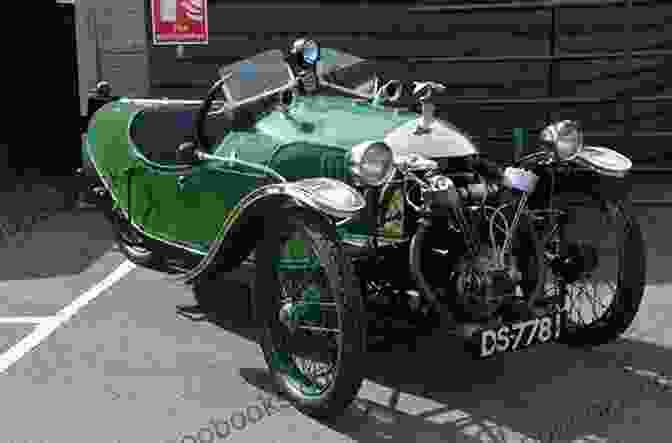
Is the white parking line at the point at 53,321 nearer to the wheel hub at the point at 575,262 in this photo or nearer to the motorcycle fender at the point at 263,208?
the motorcycle fender at the point at 263,208

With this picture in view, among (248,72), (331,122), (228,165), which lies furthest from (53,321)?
(331,122)

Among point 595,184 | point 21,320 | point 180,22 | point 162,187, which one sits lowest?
point 21,320

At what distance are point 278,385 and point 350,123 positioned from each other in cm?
124

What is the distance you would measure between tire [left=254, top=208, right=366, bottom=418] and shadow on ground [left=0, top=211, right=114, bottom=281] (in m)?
2.38

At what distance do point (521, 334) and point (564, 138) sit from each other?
0.93m

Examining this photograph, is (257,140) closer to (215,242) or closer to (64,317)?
(215,242)

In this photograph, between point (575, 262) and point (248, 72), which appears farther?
point (248, 72)

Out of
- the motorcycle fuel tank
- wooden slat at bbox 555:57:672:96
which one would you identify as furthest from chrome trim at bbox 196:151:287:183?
wooden slat at bbox 555:57:672:96

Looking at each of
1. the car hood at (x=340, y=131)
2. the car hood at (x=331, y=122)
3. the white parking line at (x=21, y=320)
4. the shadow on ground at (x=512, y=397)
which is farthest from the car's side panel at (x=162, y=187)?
the shadow on ground at (x=512, y=397)

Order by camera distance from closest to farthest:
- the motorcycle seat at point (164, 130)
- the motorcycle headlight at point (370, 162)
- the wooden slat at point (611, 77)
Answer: the motorcycle headlight at point (370, 162), the motorcycle seat at point (164, 130), the wooden slat at point (611, 77)

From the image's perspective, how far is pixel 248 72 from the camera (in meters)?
4.37

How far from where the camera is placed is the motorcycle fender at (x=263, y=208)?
3330 mm

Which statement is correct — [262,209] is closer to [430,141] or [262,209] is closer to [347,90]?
[430,141]

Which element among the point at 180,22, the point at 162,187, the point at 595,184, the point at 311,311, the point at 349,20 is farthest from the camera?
the point at 349,20
